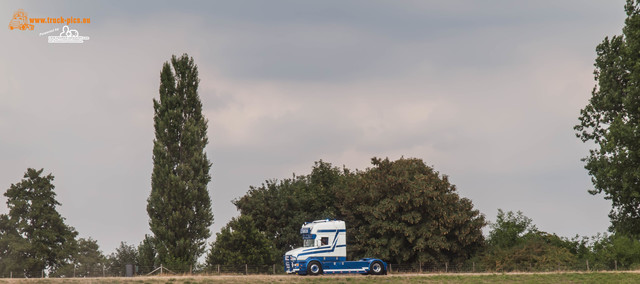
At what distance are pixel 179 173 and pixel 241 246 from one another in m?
7.52

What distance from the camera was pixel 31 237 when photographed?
73.9 metres

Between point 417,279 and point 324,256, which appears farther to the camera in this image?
point 324,256

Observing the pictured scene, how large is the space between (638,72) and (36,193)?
5984cm

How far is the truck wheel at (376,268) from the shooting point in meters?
46.1

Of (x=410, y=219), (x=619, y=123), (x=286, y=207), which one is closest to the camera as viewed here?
(x=619, y=123)

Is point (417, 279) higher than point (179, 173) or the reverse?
the reverse

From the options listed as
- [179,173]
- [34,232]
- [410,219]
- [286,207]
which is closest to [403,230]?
[410,219]

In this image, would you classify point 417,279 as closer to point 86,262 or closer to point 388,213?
point 388,213

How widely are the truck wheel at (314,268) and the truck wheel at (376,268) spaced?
3.35 metres

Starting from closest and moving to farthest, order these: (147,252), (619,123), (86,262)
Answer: (619,123), (147,252), (86,262)

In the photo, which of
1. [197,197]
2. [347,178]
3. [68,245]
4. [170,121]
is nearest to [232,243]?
[197,197]

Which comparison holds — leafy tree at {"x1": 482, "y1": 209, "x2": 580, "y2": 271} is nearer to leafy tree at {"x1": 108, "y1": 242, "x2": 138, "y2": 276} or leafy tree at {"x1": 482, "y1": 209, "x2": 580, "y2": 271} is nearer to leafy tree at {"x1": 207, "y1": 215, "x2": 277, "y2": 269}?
leafy tree at {"x1": 207, "y1": 215, "x2": 277, "y2": 269}

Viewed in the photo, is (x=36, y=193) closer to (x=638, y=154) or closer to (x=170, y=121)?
(x=170, y=121)

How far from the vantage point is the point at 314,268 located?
149 feet
